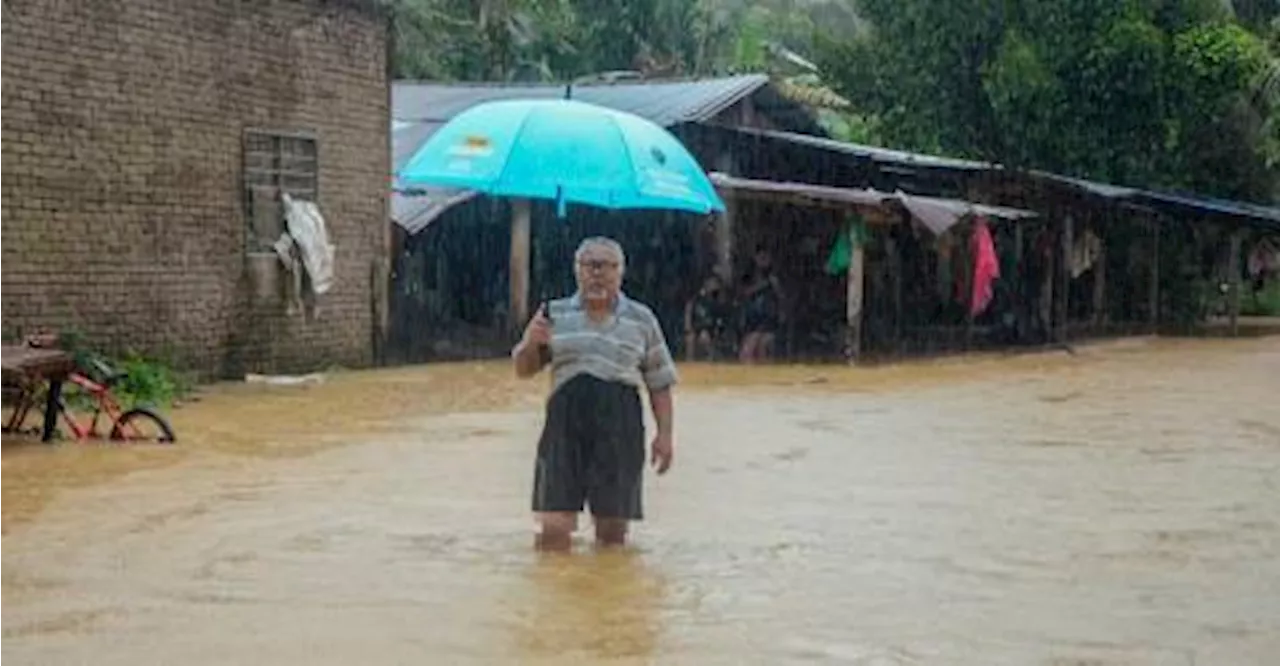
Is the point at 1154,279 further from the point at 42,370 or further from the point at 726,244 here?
the point at 42,370

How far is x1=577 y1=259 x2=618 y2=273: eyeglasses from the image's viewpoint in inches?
285

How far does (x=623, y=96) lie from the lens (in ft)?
78.0

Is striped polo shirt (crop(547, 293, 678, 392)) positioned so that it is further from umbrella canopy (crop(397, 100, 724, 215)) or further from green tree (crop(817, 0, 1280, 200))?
green tree (crop(817, 0, 1280, 200))

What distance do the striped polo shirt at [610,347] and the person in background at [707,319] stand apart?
1360 cm

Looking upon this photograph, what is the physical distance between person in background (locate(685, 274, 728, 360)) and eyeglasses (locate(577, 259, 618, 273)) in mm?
13842

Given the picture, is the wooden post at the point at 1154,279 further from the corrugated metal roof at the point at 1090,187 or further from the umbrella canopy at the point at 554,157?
the umbrella canopy at the point at 554,157

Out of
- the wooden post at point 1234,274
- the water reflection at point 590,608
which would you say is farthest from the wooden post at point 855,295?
the wooden post at point 1234,274

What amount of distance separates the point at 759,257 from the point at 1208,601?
15.0 meters

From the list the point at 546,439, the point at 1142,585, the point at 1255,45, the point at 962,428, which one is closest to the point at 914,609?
the point at 1142,585

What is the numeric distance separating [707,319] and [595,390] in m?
14.2

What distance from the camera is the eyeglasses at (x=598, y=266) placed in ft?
23.7

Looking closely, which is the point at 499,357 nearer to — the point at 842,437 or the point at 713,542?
the point at 842,437

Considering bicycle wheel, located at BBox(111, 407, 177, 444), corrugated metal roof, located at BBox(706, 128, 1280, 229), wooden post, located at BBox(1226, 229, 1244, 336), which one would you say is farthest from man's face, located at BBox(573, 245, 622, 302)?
wooden post, located at BBox(1226, 229, 1244, 336)

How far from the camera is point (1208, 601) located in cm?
706
